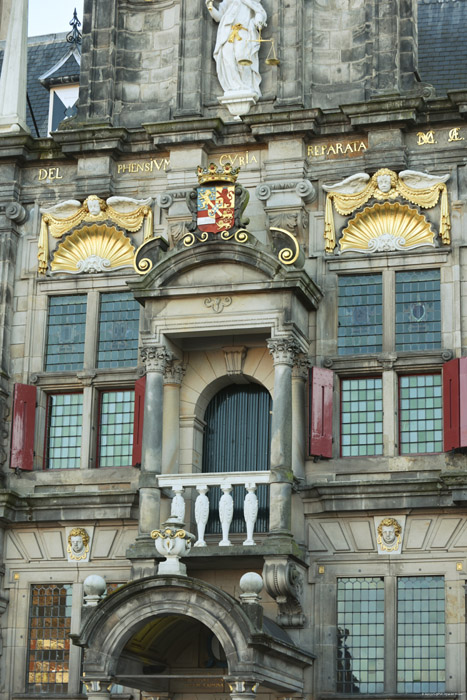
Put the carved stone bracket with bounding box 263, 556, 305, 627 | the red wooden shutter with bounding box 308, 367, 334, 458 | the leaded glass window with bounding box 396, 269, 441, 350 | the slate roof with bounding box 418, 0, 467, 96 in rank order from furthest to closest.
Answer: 1. the slate roof with bounding box 418, 0, 467, 96
2. the leaded glass window with bounding box 396, 269, 441, 350
3. the red wooden shutter with bounding box 308, 367, 334, 458
4. the carved stone bracket with bounding box 263, 556, 305, 627

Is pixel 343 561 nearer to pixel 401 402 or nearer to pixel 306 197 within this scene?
pixel 401 402

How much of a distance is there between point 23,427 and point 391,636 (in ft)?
28.7

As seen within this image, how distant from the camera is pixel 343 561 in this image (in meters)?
30.8

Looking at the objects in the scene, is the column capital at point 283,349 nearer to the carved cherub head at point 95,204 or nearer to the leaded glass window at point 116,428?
the leaded glass window at point 116,428

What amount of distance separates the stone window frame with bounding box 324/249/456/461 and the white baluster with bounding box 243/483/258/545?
7.09 ft

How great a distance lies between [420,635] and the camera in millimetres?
30172

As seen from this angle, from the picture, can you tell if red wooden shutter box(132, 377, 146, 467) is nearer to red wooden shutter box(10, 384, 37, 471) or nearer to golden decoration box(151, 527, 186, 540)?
red wooden shutter box(10, 384, 37, 471)

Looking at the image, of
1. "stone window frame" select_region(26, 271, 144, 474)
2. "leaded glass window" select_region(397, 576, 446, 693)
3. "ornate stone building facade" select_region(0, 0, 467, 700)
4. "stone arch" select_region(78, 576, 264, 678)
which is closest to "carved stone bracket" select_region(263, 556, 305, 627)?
"ornate stone building facade" select_region(0, 0, 467, 700)

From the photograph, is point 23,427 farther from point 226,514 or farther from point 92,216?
point 226,514

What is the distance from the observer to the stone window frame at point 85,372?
108ft

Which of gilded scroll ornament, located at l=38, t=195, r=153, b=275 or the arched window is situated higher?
gilded scroll ornament, located at l=38, t=195, r=153, b=275

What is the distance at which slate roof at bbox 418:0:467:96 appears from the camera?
34750 millimetres

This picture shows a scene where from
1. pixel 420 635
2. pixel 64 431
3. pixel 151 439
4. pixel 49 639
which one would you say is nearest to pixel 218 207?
pixel 151 439

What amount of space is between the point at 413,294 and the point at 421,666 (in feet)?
24.2
